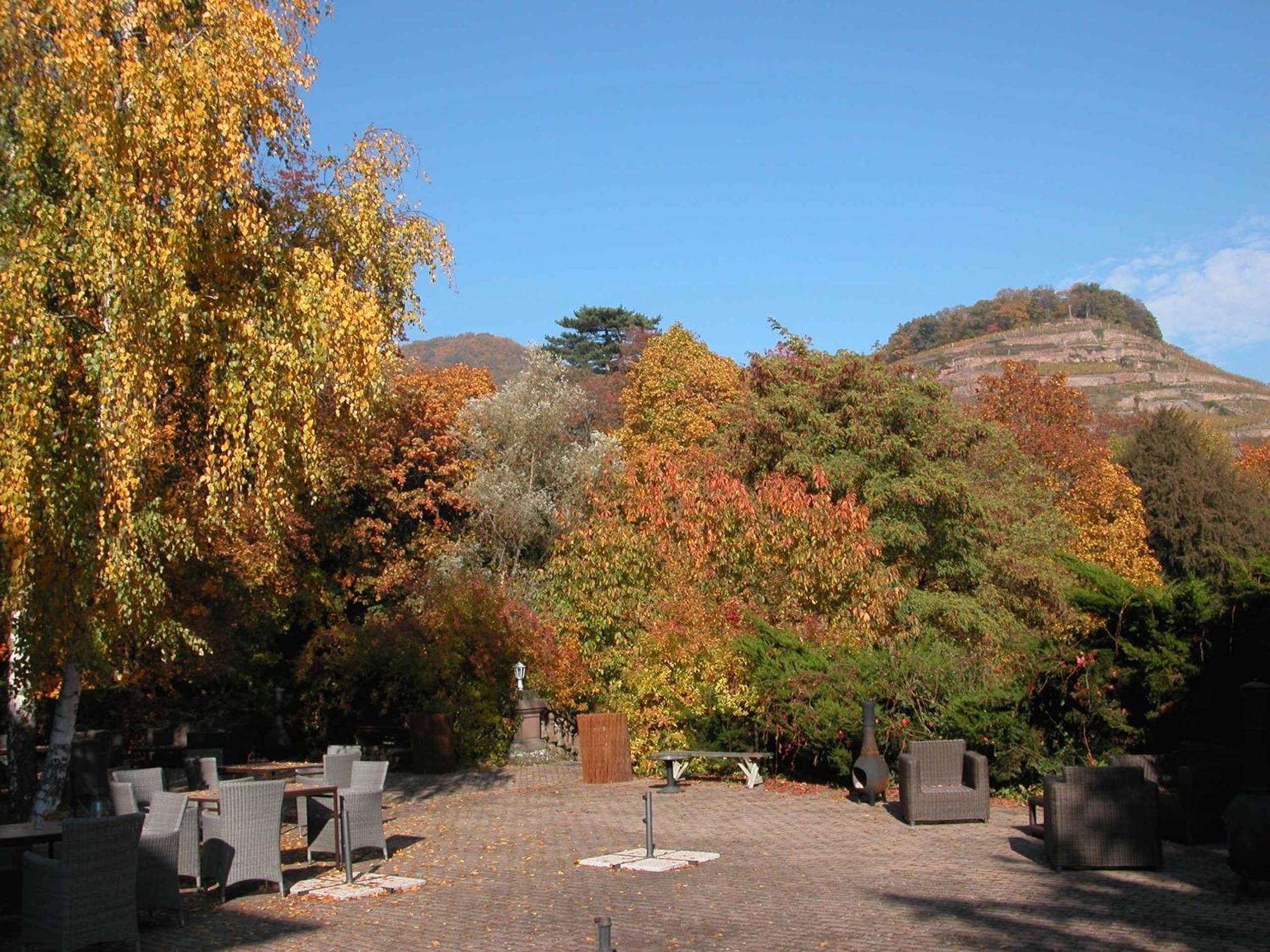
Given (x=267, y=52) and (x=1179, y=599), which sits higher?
(x=267, y=52)

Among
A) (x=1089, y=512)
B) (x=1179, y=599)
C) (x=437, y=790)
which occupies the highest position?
(x=1089, y=512)

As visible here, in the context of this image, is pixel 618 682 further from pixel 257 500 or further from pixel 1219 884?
pixel 1219 884

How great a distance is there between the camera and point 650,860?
1043 cm

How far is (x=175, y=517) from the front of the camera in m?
11.8

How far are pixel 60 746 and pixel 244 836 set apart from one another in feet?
10.5

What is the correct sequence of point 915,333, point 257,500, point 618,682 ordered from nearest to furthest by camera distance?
point 257,500
point 618,682
point 915,333

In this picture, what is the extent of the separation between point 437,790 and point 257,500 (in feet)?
25.6

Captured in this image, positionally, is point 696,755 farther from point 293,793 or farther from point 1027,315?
point 1027,315

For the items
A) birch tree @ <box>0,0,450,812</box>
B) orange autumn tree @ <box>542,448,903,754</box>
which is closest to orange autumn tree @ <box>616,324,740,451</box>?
orange autumn tree @ <box>542,448,903,754</box>

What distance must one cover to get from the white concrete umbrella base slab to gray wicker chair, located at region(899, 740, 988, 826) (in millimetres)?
2669

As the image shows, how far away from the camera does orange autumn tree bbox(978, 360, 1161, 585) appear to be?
3838 cm

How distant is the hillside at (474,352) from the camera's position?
4313 inches

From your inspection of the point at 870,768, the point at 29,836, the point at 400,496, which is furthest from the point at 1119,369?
the point at 29,836

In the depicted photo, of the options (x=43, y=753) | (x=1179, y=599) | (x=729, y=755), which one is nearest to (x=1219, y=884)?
(x=1179, y=599)
